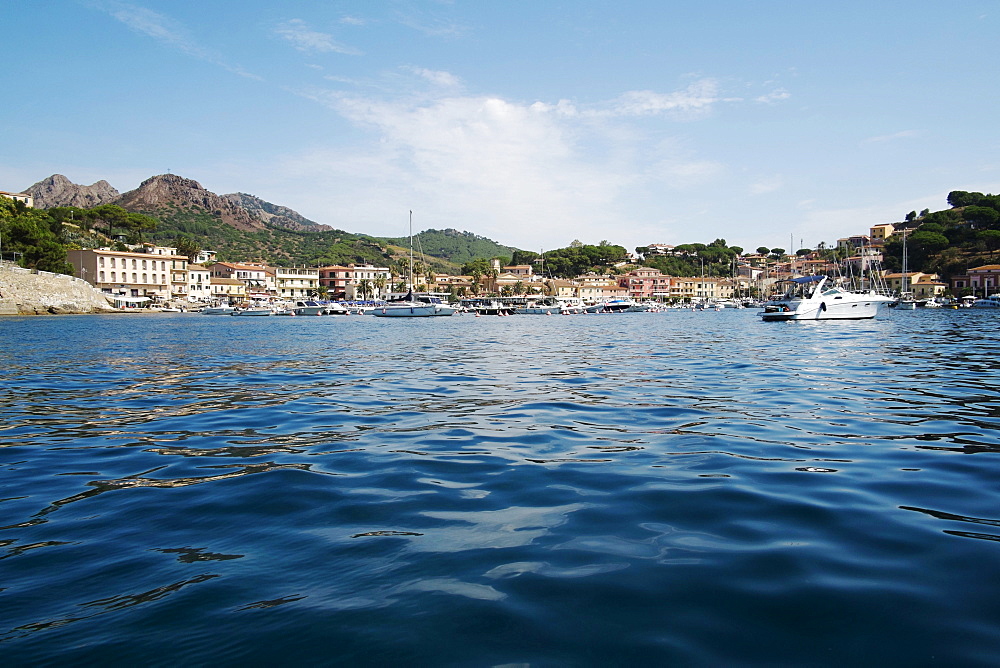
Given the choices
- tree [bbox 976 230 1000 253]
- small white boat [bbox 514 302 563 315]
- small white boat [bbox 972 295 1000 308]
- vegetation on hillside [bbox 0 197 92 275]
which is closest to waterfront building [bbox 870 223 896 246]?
tree [bbox 976 230 1000 253]

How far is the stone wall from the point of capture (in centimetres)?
5538

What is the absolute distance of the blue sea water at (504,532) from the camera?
2662mm

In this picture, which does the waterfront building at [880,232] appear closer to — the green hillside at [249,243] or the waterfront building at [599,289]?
the waterfront building at [599,289]

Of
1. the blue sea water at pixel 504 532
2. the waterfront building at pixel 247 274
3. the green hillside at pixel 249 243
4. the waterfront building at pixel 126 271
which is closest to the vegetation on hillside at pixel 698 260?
the green hillside at pixel 249 243

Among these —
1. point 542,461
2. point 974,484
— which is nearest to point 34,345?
point 542,461

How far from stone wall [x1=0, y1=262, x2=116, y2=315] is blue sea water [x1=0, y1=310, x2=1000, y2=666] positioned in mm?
58826

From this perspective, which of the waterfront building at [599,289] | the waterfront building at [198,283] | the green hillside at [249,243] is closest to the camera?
the waterfront building at [198,283]

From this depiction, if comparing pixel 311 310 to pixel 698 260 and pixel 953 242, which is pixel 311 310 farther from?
pixel 698 260

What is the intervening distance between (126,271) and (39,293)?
30463 millimetres

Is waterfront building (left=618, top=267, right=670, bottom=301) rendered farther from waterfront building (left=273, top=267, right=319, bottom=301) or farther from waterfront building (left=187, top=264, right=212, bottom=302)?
waterfront building (left=187, top=264, right=212, bottom=302)

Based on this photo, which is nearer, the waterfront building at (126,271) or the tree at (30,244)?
the tree at (30,244)

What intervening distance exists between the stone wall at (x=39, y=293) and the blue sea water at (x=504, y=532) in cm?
5883

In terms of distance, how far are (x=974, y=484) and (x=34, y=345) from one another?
1082 inches

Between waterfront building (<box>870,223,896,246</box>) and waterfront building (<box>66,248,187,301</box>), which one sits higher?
waterfront building (<box>870,223,896,246</box>)
